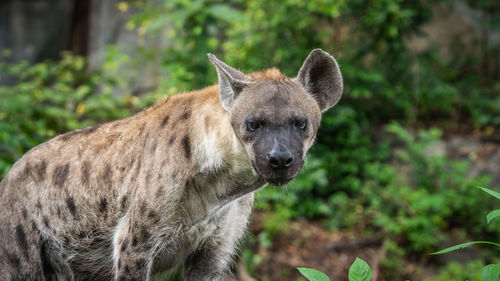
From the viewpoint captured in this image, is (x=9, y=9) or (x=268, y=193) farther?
(x=9, y=9)

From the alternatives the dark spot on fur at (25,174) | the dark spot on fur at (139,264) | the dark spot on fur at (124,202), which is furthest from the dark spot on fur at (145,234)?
the dark spot on fur at (25,174)

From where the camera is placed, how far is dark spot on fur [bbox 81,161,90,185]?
3369mm

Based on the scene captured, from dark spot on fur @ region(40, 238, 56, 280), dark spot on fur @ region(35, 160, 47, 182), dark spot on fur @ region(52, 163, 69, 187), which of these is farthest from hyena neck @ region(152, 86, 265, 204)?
dark spot on fur @ region(40, 238, 56, 280)

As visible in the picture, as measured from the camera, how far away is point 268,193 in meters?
5.66

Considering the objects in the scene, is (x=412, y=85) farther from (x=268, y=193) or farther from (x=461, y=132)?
(x=268, y=193)

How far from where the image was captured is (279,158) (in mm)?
2688

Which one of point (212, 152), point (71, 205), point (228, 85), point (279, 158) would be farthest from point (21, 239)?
point (279, 158)

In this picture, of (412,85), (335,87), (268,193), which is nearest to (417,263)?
(268,193)

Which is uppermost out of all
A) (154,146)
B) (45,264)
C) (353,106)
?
(154,146)

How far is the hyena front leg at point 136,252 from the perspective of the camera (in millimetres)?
3014

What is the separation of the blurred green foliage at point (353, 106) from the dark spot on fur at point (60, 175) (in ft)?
7.04

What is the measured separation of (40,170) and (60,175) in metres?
0.14

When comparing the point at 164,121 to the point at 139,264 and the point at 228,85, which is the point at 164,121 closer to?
the point at 228,85

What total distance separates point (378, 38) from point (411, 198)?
2.18 metres
